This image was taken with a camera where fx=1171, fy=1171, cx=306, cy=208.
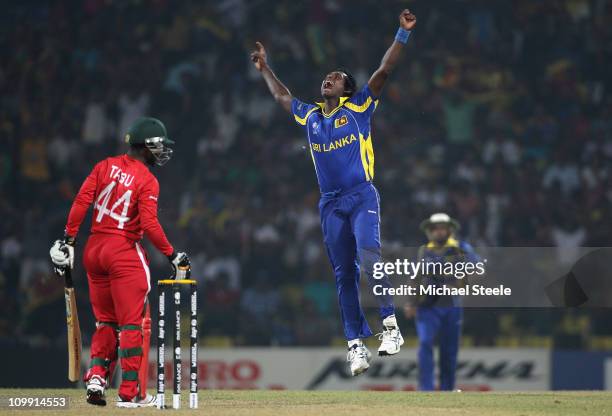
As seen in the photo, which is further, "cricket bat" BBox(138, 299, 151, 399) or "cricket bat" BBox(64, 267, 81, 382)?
"cricket bat" BBox(138, 299, 151, 399)

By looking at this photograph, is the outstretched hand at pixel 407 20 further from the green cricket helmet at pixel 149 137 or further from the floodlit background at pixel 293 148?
the floodlit background at pixel 293 148

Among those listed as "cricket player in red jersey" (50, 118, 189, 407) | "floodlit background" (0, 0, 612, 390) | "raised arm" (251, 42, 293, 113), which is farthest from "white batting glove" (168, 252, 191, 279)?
"floodlit background" (0, 0, 612, 390)

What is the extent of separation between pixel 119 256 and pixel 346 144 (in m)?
2.31

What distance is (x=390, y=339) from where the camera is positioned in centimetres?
1023

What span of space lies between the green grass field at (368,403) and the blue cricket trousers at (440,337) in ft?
10.5

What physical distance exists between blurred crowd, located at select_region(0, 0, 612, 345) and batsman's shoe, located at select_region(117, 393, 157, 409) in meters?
7.10

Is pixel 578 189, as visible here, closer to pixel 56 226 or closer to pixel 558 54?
pixel 558 54

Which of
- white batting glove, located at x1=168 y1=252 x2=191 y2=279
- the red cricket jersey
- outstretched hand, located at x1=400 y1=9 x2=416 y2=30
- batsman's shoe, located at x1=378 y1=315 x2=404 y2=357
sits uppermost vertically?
outstretched hand, located at x1=400 y1=9 x2=416 y2=30

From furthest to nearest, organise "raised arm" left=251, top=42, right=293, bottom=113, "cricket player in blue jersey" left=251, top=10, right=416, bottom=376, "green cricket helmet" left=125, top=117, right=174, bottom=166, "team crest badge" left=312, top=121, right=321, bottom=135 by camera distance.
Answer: "raised arm" left=251, top=42, right=293, bottom=113
"team crest badge" left=312, top=121, right=321, bottom=135
"cricket player in blue jersey" left=251, top=10, right=416, bottom=376
"green cricket helmet" left=125, top=117, right=174, bottom=166

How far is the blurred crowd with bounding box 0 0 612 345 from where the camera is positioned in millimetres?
18219

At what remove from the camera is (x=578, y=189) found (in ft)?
65.0

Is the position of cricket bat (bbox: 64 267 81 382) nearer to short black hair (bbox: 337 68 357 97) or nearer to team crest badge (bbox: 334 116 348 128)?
team crest badge (bbox: 334 116 348 128)

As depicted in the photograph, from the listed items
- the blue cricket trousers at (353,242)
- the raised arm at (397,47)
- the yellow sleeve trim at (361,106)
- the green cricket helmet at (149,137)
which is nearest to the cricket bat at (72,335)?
the green cricket helmet at (149,137)

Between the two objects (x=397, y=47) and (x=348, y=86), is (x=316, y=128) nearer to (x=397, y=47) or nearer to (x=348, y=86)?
(x=348, y=86)
